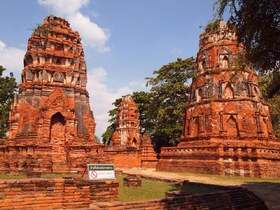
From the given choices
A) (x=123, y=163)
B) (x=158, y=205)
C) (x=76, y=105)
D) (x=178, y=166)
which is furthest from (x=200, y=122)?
(x=158, y=205)

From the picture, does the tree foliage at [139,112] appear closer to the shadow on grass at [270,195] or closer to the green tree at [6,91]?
the green tree at [6,91]

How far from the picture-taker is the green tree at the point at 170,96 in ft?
93.6

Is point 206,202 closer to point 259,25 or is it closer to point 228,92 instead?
point 259,25

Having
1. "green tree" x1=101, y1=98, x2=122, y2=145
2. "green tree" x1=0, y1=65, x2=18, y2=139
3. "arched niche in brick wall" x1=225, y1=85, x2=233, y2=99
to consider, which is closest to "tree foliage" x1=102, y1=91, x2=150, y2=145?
"green tree" x1=101, y1=98, x2=122, y2=145

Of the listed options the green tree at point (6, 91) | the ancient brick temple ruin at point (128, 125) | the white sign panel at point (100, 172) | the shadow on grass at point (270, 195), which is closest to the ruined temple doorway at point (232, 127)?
the shadow on grass at point (270, 195)

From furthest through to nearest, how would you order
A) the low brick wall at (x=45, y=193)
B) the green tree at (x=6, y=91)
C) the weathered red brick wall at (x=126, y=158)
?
the green tree at (x=6, y=91) < the weathered red brick wall at (x=126, y=158) < the low brick wall at (x=45, y=193)

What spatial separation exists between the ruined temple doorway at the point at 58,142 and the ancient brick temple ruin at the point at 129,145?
280 inches

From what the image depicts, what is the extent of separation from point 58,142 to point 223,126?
487 inches

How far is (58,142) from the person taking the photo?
53.7 feet

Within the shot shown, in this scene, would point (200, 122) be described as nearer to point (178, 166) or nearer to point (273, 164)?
point (178, 166)

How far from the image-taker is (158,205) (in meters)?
7.09

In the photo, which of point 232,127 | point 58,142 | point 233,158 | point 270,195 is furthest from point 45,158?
point 232,127

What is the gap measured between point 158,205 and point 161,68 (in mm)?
26013

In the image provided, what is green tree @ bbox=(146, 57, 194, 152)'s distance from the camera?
28.5 m
